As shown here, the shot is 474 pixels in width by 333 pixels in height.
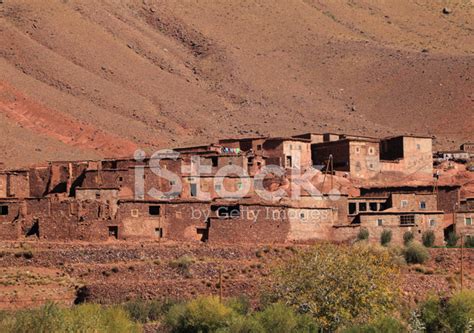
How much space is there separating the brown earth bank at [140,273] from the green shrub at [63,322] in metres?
7.31

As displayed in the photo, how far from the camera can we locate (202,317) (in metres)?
37.3

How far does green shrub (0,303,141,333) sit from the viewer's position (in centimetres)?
3105

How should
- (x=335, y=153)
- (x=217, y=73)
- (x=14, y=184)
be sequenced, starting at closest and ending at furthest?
(x=14, y=184) → (x=335, y=153) → (x=217, y=73)

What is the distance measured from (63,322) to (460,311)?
12.7 m

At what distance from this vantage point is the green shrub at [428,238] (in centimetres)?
5022

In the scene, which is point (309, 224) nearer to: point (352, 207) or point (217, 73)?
point (352, 207)

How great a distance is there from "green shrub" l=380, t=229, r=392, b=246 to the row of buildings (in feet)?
0.87

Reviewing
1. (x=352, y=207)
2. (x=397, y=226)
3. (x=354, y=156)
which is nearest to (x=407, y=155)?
(x=354, y=156)

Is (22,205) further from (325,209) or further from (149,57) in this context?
(149,57)

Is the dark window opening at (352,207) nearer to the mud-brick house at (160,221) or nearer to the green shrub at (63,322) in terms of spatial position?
the mud-brick house at (160,221)

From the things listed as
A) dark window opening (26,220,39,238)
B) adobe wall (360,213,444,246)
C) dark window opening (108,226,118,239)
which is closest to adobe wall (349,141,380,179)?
adobe wall (360,213,444,246)

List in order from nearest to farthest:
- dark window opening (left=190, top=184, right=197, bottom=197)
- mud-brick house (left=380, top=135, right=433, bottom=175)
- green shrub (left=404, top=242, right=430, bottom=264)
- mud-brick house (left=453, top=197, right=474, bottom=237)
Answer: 1. green shrub (left=404, top=242, right=430, bottom=264)
2. dark window opening (left=190, top=184, right=197, bottom=197)
3. mud-brick house (left=453, top=197, right=474, bottom=237)
4. mud-brick house (left=380, top=135, right=433, bottom=175)

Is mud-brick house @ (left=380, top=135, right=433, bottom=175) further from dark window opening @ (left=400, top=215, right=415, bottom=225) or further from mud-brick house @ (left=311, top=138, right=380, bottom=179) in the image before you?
dark window opening @ (left=400, top=215, right=415, bottom=225)

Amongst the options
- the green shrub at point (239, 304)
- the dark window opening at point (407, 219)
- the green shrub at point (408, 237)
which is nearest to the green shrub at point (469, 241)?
the green shrub at point (408, 237)
